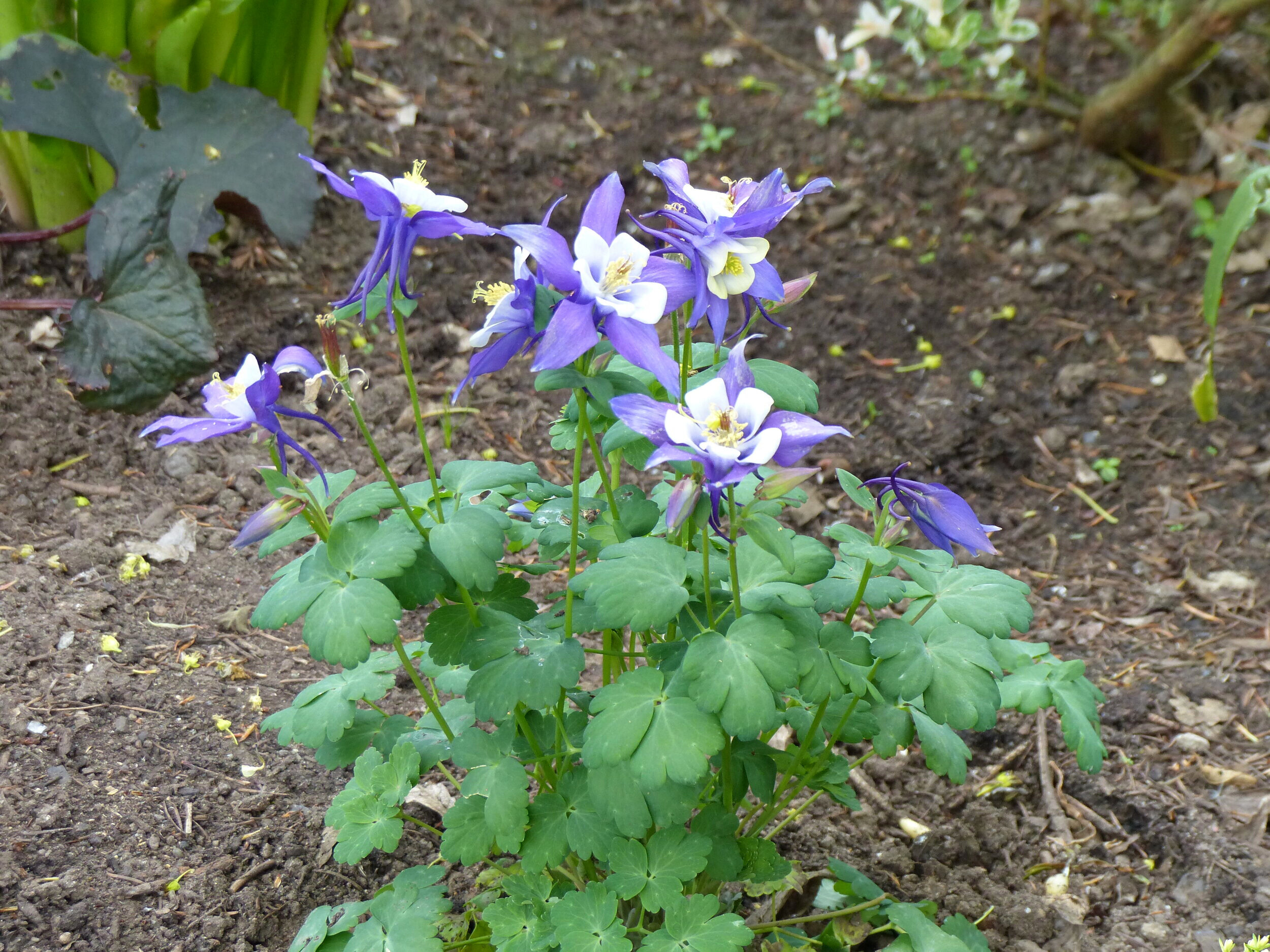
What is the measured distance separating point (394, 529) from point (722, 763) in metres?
0.56

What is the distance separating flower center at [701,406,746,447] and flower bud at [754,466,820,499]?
0.21 feet

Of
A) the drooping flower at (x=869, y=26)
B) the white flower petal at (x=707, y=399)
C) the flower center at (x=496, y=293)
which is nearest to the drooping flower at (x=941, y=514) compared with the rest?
the white flower petal at (x=707, y=399)

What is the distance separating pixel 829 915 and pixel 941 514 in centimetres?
76

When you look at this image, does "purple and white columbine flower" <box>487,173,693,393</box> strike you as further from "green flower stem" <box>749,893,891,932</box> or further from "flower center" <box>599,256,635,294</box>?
"green flower stem" <box>749,893,891,932</box>

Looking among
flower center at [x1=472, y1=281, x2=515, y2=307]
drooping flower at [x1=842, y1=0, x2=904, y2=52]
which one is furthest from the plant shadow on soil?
flower center at [x1=472, y1=281, x2=515, y2=307]

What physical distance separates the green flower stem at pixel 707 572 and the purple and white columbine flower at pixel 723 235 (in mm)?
239

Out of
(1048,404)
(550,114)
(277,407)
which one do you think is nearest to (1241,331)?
(1048,404)

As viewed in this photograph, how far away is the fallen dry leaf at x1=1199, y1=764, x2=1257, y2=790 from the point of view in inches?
80.7

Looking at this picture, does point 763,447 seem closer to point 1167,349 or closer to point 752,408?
point 752,408

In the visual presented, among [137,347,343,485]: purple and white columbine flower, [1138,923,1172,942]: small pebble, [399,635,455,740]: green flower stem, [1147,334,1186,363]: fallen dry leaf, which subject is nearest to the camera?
[137,347,343,485]: purple and white columbine flower

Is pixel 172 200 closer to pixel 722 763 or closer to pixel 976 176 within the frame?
pixel 722 763

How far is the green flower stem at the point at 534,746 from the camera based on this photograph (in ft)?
4.71

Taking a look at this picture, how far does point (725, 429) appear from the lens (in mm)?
1147

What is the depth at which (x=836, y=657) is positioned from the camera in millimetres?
1309
